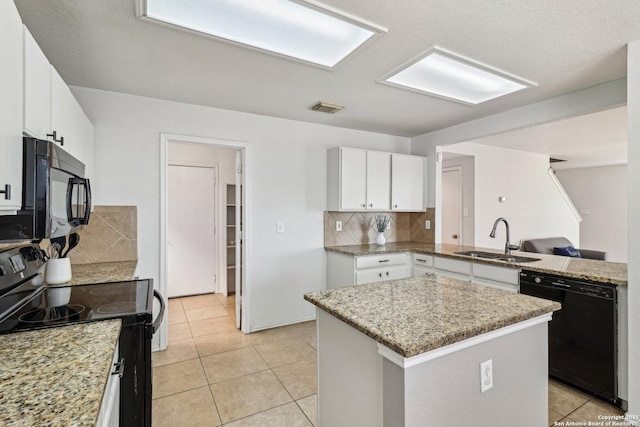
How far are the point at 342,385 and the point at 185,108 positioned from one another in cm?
269

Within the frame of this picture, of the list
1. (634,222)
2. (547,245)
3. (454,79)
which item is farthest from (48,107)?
(547,245)

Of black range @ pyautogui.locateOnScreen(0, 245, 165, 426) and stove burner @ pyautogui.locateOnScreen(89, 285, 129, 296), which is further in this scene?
stove burner @ pyautogui.locateOnScreen(89, 285, 129, 296)

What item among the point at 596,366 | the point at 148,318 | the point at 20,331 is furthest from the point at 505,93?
the point at 20,331

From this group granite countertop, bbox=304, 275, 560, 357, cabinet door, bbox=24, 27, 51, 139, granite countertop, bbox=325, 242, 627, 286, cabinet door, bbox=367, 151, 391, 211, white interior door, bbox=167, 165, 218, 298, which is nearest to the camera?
granite countertop, bbox=304, 275, 560, 357

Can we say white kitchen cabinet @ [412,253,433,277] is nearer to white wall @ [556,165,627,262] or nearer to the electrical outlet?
the electrical outlet

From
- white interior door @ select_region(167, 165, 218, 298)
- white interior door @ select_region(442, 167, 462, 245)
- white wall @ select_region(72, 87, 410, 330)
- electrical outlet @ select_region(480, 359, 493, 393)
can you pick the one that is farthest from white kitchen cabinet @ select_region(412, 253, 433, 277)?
white interior door @ select_region(167, 165, 218, 298)

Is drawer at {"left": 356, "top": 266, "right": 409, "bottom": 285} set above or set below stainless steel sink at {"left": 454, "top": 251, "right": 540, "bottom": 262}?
below

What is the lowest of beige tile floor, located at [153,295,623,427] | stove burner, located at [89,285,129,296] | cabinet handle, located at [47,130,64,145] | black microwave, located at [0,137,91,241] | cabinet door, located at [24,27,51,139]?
beige tile floor, located at [153,295,623,427]

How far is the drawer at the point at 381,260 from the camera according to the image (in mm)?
3324

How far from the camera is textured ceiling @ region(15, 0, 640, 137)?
1.59m

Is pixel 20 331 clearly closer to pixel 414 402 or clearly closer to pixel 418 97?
pixel 414 402

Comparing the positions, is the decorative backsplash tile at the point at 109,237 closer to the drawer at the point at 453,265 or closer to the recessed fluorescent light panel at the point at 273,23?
the recessed fluorescent light panel at the point at 273,23

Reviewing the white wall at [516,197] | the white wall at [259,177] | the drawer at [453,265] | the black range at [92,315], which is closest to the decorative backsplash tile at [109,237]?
the white wall at [259,177]

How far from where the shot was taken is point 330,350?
1.51 metres
